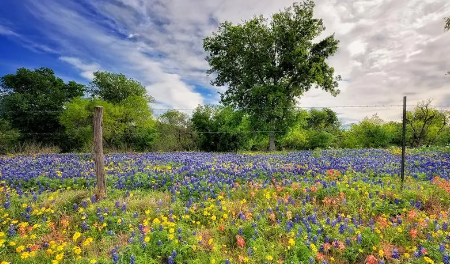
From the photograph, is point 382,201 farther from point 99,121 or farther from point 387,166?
point 99,121

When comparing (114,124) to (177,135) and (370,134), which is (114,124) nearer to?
(177,135)

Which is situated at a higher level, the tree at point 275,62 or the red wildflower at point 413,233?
the tree at point 275,62

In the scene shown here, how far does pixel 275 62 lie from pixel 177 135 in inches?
559

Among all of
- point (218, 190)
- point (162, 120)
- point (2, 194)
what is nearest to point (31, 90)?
point (162, 120)

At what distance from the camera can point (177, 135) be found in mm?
31953

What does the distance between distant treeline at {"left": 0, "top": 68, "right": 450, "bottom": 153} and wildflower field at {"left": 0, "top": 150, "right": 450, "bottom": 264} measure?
16.5 metres

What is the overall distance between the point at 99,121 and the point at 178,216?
3448mm

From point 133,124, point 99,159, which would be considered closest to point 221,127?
point 133,124

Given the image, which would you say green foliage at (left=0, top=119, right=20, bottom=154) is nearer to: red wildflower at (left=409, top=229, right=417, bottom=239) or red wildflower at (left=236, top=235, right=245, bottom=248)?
red wildflower at (left=236, top=235, right=245, bottom=248)

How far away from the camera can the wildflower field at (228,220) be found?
4.41m

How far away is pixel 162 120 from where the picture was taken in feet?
123

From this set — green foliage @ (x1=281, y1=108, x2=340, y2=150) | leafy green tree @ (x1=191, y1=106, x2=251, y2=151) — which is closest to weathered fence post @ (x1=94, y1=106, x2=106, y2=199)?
leafy green tree @ (x1=191, y1=106, x2=251, y2=151)

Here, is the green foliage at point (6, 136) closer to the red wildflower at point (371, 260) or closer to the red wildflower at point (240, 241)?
the red wildflower at point (240, 241)

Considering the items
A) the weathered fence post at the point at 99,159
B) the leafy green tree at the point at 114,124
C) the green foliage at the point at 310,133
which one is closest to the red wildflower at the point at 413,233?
the weathered fence post at the point at 99,159
